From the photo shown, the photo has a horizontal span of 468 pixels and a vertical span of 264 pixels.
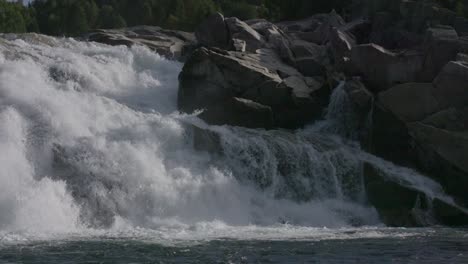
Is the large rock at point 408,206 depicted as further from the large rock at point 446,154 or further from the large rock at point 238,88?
the large rock at point 238,88

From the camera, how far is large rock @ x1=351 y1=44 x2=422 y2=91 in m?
38.1

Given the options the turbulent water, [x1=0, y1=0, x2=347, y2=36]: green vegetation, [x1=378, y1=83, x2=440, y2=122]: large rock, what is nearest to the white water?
the turbulent water

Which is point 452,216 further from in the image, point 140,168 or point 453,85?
point 140,168

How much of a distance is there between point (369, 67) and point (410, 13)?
8936 millimetres

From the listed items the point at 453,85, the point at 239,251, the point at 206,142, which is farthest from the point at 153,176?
the point at 453,85

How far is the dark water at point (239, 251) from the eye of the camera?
21.2m

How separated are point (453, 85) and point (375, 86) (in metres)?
4.37

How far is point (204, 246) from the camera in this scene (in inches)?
933

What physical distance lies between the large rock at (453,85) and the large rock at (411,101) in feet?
1.37

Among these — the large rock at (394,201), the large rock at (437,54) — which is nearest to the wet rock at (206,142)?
the large rock at (394,201)

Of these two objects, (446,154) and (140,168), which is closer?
(140,168)

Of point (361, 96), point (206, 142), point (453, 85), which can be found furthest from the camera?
point (361, 96)

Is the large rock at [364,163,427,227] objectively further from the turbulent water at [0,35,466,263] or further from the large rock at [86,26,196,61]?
the large rock at [86,26,196,61]

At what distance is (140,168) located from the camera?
102 feet
